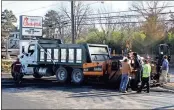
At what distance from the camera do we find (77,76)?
2105 centimetres

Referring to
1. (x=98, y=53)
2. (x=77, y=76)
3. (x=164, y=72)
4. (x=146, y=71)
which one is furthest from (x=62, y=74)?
(x=146, y=71)

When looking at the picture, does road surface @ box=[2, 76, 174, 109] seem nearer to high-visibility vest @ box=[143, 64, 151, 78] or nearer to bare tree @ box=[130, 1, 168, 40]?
high-visibility vest @ box=[143, 64, 151, 78]

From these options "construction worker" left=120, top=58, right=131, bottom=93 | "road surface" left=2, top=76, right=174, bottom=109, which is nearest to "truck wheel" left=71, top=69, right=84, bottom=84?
"road surface" left=2, top=76, right=174, bottom=109

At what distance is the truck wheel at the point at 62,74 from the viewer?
2158cm

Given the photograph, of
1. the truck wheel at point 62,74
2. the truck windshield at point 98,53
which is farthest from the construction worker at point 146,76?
the truck wheel at point 62,74

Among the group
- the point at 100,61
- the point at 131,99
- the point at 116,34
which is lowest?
the point at 131,99

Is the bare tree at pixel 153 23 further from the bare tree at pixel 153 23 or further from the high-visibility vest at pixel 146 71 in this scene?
the high-visibility vest at pixel 146 71

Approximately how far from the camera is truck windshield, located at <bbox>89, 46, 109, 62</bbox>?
21016mm

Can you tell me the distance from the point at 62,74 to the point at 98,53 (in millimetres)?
2469

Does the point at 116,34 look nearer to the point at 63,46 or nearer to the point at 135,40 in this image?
the point at 135,40

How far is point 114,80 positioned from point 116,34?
126 ft

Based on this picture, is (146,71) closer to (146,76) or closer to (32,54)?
(146,76)

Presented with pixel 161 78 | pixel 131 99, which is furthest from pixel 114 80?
pixel 131 99

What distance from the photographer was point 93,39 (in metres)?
59.7
